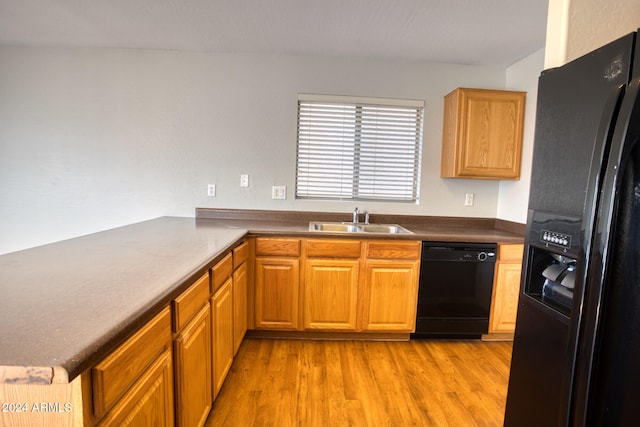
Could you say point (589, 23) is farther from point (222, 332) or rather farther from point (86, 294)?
point (222, 332)

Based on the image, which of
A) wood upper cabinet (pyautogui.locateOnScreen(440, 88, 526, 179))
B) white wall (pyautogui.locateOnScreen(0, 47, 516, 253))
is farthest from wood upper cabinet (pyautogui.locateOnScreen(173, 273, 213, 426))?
wood upper cabinet (pyautogui.locateOnScreen(440, 88, 526, 179))

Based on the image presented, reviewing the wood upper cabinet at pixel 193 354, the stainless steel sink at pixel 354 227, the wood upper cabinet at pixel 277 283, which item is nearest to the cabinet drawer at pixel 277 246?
the wood upper cabinet at pixel 277 283

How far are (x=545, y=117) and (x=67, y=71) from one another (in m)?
3.41

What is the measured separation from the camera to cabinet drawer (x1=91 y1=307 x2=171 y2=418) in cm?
68

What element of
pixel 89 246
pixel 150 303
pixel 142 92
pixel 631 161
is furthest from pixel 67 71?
pixel 631 161

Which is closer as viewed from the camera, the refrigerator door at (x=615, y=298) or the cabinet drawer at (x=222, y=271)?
the refrigerator door at (x=615, y=298)

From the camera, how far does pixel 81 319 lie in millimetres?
739

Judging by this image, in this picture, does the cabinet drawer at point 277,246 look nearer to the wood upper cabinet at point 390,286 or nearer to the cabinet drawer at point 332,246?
the cabinet drawer at point 332,246

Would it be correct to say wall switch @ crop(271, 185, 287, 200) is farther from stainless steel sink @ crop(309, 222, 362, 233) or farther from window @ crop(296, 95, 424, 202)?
Answer: stainless steel sink @ crop(309, 222, 362, 233)

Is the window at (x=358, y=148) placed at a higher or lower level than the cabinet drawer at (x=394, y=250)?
higher

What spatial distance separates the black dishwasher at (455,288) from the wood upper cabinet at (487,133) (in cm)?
68

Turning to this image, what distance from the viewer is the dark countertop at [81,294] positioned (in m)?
0.60

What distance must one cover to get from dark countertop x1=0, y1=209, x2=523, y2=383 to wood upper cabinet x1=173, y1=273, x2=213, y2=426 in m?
0.10

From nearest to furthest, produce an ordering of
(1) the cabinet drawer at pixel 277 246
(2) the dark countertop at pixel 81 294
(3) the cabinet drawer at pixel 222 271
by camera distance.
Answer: (2) the dark countertop at pixel 81 294 < (3) the cabinet drawer at pixel 222 271 < (1) the cabinet drawer at pixel 277 246
